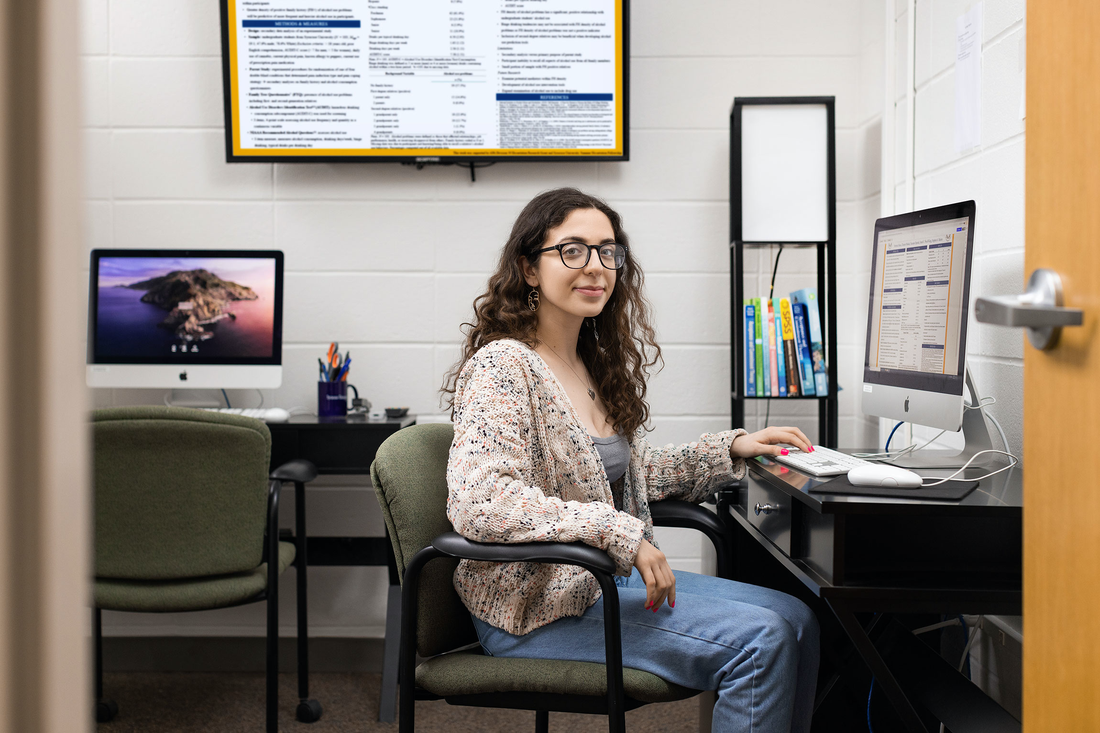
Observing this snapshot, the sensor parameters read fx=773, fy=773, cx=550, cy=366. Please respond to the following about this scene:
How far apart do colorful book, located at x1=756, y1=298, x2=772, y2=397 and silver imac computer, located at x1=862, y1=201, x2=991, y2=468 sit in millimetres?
535

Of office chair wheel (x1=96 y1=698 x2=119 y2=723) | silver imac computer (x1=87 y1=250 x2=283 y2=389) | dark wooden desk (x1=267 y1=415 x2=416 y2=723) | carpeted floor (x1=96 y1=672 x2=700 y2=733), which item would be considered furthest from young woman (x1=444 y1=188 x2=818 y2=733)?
office chair wheel (x1=96 y1=698 x2=119 y2=723)

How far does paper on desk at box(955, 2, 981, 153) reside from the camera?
1798 mm

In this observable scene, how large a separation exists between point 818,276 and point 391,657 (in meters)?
1.75

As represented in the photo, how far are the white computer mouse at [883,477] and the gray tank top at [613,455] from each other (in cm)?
47

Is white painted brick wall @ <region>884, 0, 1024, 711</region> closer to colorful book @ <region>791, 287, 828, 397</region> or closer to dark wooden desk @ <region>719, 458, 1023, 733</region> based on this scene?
colorful book @ <region>791, 287, 828, 397</region>

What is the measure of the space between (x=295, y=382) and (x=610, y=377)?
136cm

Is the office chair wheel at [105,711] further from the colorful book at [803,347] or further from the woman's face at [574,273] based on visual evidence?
the colorful book at [803,347]

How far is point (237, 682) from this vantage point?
2510mm

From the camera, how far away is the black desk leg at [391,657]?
7.23ft

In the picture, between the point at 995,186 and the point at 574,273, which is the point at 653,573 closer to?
the point at 574,273

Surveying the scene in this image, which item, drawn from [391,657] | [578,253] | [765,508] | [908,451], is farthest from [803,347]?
[391,657]

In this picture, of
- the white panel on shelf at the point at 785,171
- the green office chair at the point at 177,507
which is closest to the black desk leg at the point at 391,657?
the green office chair at the point at 177,507

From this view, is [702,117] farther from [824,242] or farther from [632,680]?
[632,680]

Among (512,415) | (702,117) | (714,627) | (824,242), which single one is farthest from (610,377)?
(702,117)
